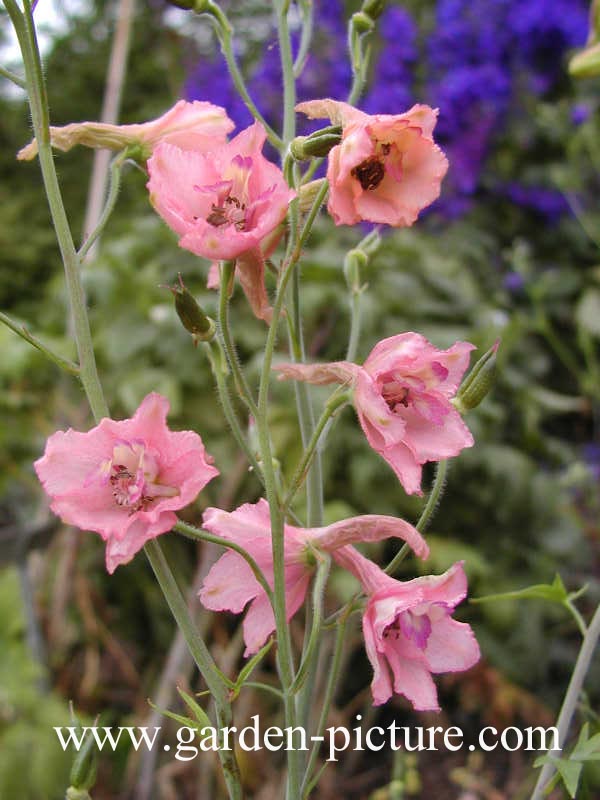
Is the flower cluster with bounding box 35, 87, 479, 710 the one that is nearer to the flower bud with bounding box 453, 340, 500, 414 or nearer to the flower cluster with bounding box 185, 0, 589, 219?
the flower bud with bounding box 453, 340, 500, 414

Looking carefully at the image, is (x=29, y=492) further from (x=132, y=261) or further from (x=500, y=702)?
(x=500, y=702)

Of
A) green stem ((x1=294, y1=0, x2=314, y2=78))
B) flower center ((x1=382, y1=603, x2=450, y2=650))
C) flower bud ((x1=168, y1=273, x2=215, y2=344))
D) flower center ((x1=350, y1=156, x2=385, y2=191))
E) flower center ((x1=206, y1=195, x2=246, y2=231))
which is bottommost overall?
flower center ((x1=382, y1=603, x2=450, y2=650))

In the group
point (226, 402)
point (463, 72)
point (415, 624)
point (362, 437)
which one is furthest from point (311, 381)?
point (463, 72)

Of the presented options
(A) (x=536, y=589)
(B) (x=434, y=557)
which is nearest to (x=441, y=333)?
(B) (x=434, y=557)

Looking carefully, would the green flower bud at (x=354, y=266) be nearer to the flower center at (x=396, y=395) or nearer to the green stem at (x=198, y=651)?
the flower center at (x=396, y=395)

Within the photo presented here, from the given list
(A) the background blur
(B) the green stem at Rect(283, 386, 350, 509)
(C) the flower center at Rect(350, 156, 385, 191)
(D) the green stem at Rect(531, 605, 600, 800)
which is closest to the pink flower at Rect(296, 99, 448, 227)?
(C) the flower center at Rect(350, 156, 385, 191)

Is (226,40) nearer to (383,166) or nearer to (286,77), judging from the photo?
(286,77)
